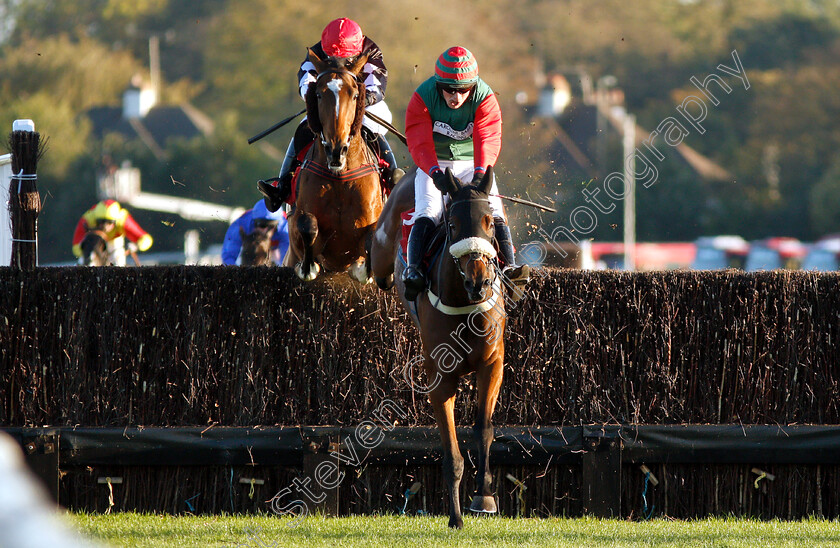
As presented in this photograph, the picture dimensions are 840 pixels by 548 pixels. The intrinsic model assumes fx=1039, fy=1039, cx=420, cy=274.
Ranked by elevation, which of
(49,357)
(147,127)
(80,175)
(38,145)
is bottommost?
(49,357)

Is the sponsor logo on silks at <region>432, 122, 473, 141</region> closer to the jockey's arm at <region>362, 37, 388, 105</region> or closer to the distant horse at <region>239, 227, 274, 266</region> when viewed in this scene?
the jockey's arm at <region>362, 37, 388, 105</region>

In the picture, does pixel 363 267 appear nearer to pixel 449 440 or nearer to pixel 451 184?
pixel 451 184

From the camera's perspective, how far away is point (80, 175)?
3675 cm

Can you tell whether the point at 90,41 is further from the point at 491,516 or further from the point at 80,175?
the point at 491,516

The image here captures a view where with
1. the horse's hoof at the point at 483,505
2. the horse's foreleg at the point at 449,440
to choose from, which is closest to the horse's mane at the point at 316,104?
the horse's foreleg at the point at 449,440

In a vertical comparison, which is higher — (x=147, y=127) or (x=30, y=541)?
(x=147, y=127)

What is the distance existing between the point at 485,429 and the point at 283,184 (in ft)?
10.4

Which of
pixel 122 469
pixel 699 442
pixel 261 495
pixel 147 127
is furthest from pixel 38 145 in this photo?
pixel 147 127

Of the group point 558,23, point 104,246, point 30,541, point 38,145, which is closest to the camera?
point 30,541

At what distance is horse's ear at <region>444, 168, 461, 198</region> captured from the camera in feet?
18.9

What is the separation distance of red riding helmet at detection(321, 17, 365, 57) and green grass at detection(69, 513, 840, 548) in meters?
A: 3.46

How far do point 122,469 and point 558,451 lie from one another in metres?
2.76

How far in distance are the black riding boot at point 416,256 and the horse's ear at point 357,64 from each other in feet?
5.55

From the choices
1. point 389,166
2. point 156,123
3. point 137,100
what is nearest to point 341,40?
point 389,166
